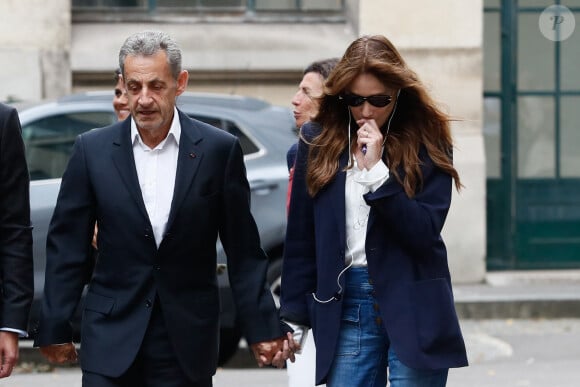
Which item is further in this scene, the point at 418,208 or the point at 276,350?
the point at 276,350

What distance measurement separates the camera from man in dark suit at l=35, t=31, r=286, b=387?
5.22m

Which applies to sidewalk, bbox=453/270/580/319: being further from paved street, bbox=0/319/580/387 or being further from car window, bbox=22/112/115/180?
car window, bbox=22/112/115/180

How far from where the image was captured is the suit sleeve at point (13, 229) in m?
5.21

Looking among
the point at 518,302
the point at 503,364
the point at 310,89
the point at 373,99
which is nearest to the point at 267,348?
the point at 373,99

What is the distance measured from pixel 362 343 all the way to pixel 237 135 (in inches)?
220

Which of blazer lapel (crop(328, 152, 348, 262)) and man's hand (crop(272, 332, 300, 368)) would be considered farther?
man's hand (crop(272, 332, 300, 368))

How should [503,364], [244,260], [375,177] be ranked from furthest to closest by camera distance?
[503,364], [244,260], [375,177]

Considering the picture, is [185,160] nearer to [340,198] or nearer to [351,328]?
[340,198]

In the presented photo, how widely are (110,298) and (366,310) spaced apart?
35.8 inches

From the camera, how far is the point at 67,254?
529cm

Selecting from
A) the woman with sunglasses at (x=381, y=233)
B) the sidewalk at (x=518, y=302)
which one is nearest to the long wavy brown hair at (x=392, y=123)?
the woman with sunglasses at (x=381, y=233)

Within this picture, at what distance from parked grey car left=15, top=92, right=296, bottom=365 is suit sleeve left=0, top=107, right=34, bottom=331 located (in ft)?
15.8

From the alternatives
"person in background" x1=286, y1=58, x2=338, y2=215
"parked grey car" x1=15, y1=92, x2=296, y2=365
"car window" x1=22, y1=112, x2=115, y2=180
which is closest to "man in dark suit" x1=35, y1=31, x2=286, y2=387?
"person in background" x1=286, y1=58, x2=338, y2=215

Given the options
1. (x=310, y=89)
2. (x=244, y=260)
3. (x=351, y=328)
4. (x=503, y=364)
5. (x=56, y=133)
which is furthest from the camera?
(x=503, y=364)
